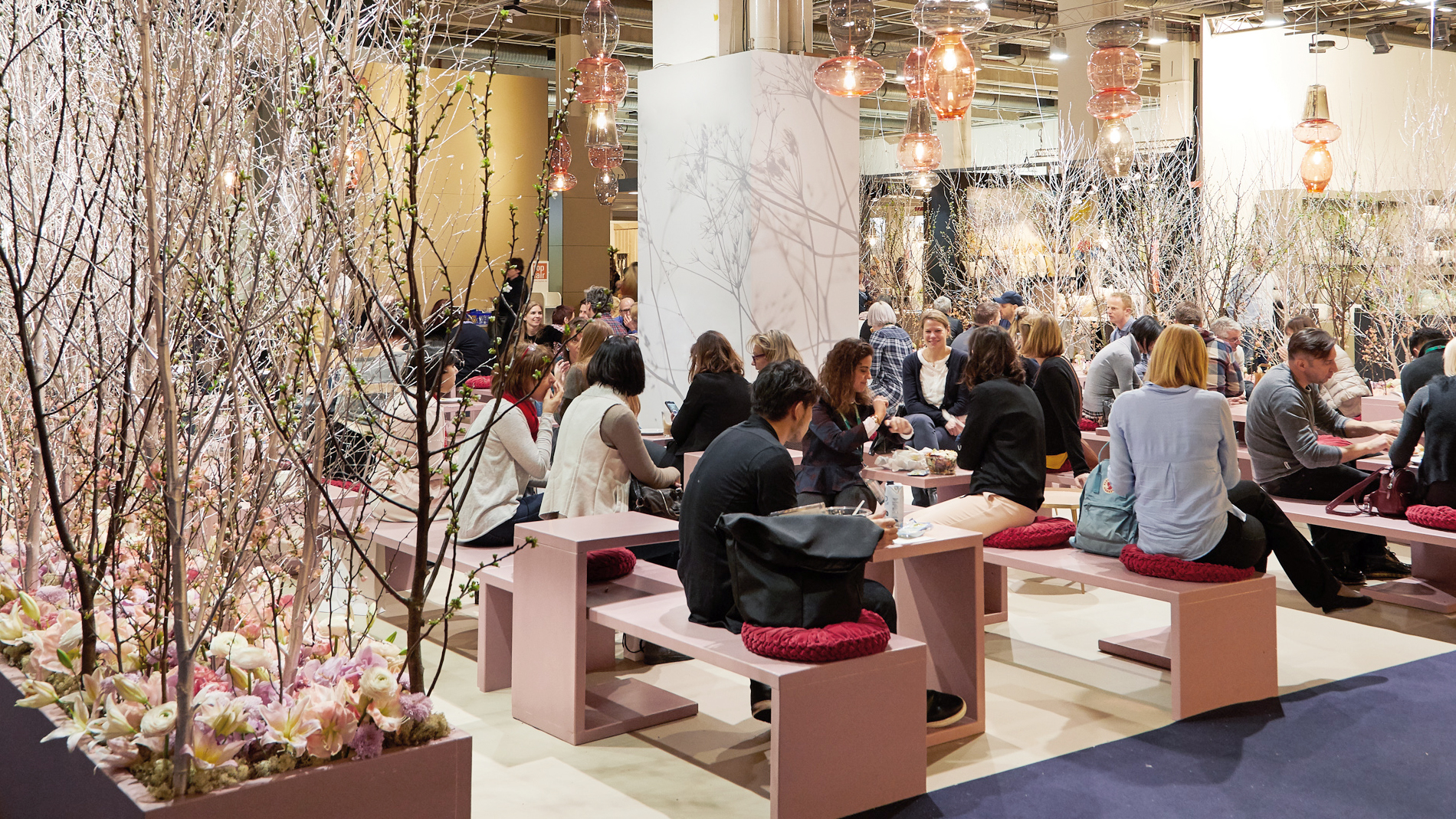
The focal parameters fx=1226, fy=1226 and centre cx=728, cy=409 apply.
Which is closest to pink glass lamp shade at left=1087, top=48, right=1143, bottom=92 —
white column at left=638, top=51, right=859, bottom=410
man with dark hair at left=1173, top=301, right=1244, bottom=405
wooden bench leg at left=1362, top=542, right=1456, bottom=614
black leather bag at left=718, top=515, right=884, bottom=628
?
white column at left=638, top=51, right=859, bottom=410

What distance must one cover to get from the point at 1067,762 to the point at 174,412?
107 inches

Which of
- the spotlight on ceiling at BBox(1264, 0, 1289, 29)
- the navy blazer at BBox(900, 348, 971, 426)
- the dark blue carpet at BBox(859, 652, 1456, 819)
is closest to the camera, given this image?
the dark blue carpet at BBox(859, 652, 1456, 819)

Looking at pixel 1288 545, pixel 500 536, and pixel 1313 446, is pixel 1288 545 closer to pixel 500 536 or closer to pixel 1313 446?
pixel 1313 446

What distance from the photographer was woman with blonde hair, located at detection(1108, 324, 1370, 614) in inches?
162

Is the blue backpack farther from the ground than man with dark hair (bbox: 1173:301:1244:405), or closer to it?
closer to it

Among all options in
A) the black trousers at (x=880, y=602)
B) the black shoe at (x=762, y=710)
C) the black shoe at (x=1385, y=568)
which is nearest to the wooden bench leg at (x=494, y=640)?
the black shoe at (x=762, y=710)

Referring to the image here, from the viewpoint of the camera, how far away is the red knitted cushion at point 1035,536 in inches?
183

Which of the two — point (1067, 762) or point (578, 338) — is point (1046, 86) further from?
point (1067, 762)

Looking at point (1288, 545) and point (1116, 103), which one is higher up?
point (1116, 103)

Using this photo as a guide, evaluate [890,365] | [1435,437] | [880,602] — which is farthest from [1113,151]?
[880,602]

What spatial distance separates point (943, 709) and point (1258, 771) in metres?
0.92

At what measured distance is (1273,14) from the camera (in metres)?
11.8

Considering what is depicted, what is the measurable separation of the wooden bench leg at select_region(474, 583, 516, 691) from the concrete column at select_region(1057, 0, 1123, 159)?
9552 mm

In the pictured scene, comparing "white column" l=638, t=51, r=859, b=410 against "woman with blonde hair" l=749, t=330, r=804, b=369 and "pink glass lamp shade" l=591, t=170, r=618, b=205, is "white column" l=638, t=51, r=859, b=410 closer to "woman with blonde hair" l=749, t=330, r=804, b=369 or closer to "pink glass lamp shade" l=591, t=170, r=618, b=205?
"woman with blonde hair" l=749, t=330, r=804, b=369
